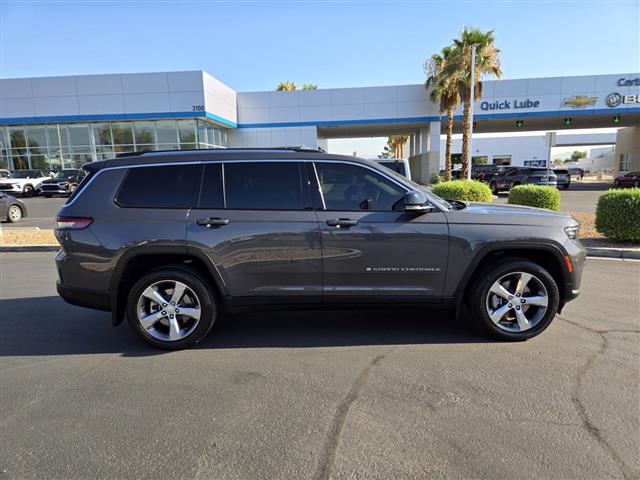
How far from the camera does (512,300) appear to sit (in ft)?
12.7

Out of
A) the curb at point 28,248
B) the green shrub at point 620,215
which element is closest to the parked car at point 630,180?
the green shrub at point 620,215

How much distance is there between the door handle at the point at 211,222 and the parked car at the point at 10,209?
13710mm

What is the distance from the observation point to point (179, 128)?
91.6 feet

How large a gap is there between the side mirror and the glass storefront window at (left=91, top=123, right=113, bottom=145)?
3002 centimetres

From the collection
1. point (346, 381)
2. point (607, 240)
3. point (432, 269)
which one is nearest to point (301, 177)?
point (432, 269)

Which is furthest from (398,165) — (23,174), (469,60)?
(23,174)

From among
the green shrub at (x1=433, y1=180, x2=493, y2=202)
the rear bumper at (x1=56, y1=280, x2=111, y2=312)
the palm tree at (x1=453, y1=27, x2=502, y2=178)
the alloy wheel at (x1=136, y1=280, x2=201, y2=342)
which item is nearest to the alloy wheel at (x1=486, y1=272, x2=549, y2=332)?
the alloy wheel at (x1=136, y1=280, x2=201, y2=342)

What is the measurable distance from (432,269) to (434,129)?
29.3 m

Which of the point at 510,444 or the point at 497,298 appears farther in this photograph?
the point at 497,298

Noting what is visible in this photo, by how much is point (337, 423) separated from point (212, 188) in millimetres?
2356

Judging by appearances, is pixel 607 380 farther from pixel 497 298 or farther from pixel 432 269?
pixel 432 269

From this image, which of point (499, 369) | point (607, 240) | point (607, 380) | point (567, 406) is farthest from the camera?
point (607, 240)

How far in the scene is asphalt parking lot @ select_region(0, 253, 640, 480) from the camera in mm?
2367

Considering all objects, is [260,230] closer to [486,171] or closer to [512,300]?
[512,300]
